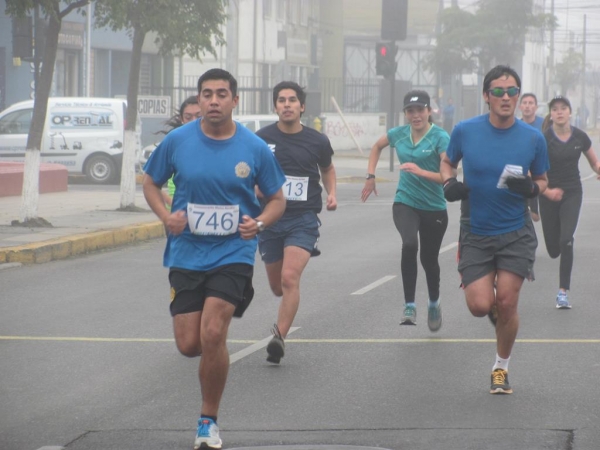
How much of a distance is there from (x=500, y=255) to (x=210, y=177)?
6.57 ft

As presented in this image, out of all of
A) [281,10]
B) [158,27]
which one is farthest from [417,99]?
[281,10]

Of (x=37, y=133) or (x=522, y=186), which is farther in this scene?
(x=37, y=133)

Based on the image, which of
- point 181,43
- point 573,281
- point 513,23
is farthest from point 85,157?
point 513,23

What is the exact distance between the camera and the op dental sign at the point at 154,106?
97.5ft

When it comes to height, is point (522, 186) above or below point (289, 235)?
above

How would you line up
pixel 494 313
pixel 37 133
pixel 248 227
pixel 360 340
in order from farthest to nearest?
pixel 37 133 → pixel 360 340 → pixel 494 313 → pixel 248 227

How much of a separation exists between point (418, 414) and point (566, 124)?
4.86 meters

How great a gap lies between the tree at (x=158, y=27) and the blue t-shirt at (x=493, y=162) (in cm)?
1172

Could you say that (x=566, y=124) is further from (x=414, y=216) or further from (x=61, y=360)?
(x=61, y=360)

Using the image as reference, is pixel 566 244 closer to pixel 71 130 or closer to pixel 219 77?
pixel 219 77

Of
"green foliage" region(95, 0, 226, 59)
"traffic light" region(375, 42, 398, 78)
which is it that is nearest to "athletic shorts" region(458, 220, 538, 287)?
"green foliage" region(95, 0, 226, 59)

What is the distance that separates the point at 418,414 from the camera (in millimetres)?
6637

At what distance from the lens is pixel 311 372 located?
310 inches

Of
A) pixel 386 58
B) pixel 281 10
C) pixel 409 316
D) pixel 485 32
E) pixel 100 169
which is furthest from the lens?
pixel 485 32
